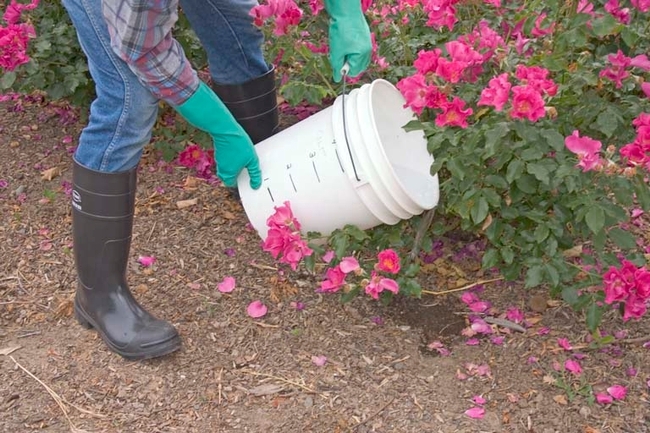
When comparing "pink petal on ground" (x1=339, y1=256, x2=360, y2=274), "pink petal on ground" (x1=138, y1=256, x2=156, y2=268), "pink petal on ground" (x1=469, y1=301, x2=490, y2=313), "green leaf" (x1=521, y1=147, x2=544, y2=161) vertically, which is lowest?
"pink petal on ground" (x1=138, y1=256, x2=156, y2=268)

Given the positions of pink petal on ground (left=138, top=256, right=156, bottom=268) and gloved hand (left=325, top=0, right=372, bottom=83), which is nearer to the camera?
gloved hand (left=325, top=0, right=372, bottom=83)

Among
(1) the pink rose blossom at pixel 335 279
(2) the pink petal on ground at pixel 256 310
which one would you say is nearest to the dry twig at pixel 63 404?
(2) the pink petal on ground at pixel 256 310

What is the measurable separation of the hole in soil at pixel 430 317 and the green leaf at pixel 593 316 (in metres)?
0.38

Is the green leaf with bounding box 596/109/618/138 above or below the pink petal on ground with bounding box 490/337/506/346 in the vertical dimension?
above

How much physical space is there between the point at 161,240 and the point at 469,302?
3.04 ft

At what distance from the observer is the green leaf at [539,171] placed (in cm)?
181

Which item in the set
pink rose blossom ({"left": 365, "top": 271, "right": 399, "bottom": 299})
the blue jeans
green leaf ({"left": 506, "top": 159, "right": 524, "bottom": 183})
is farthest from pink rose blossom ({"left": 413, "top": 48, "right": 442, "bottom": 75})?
the blue jeans

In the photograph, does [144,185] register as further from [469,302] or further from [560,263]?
[560,263]

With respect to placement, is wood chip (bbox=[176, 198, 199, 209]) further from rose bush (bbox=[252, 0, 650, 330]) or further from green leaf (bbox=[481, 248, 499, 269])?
green leaf (bbox=[481, 248, 499, 269])

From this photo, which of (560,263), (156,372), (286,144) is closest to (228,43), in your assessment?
(286,144)

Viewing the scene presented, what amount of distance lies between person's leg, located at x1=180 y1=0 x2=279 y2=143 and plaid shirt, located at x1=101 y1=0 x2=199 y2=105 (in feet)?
1.64

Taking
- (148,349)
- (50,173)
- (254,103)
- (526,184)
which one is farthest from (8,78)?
(526,184)

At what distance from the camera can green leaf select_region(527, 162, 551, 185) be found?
181 centimetres

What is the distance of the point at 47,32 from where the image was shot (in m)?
2.71
